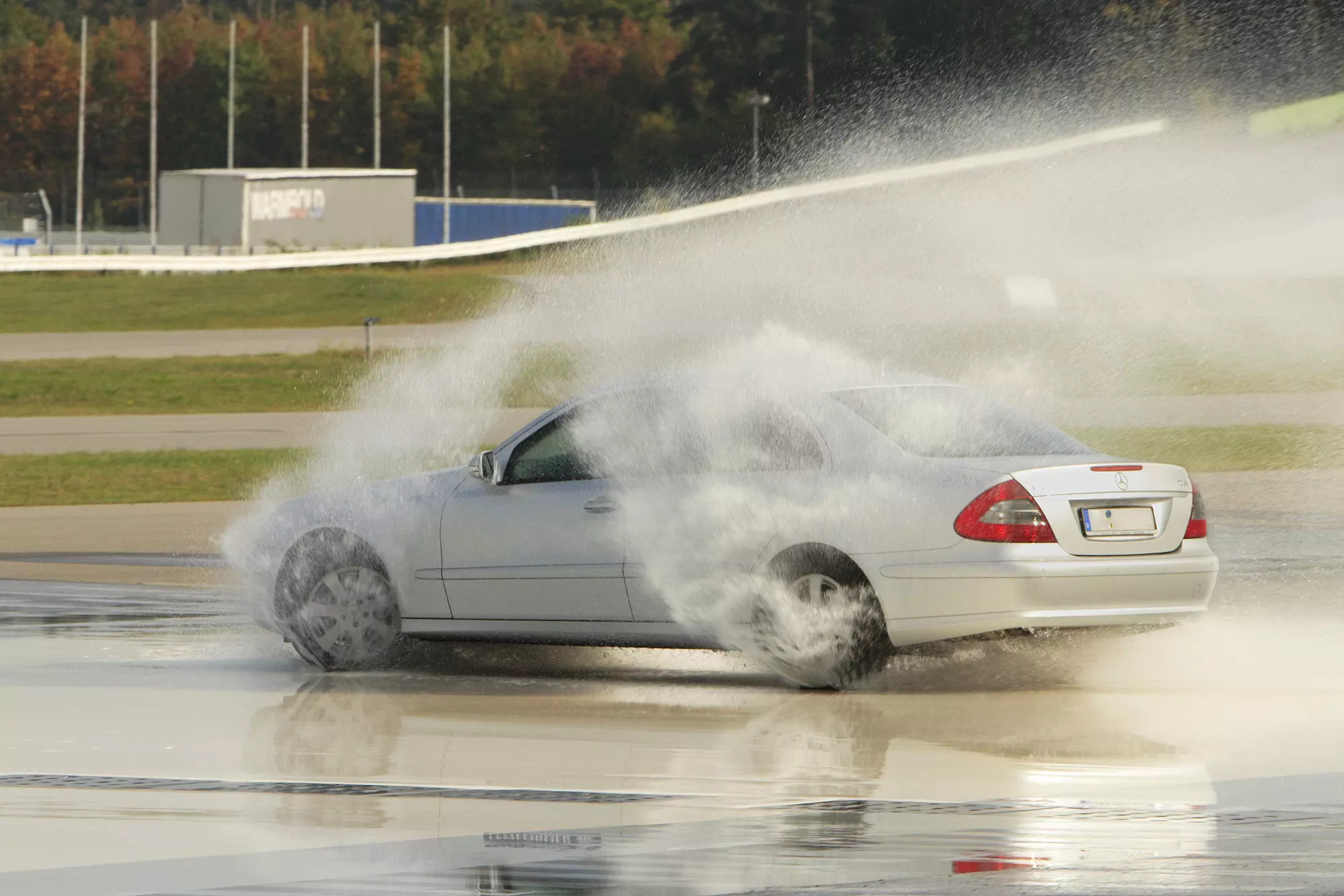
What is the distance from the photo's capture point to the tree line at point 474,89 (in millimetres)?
92938

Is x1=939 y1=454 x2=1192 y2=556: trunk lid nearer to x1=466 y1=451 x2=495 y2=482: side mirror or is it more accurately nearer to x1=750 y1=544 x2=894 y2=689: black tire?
x1=750 y1=544 x2=894 y2=689: black tire

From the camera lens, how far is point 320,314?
49844mm

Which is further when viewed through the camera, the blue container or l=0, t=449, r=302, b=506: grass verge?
the blue container

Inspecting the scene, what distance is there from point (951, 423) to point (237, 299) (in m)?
42.7

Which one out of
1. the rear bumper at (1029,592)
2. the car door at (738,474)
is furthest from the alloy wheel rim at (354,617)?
the rear bumper at (1029,592)

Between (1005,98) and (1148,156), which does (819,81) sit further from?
(1148,156)

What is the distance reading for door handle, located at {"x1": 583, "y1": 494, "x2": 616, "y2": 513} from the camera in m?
10.2

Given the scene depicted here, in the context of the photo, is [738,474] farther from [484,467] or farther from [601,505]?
[484,467]

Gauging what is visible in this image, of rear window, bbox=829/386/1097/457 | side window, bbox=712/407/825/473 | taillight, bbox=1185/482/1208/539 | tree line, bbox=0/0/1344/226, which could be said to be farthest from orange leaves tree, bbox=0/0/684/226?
taillight, bbox=1185/482/1208/539

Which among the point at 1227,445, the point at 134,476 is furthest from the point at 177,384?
the point at 1227,445

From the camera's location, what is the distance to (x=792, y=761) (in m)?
8.04

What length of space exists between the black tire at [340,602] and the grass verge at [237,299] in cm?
3596

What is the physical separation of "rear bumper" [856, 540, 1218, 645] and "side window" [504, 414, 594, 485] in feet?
5.21

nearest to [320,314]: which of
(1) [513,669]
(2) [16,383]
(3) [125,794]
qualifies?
(2) [16,383]
